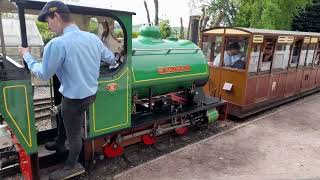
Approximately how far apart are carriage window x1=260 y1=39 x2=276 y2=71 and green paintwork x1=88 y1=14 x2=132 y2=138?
4303 mm

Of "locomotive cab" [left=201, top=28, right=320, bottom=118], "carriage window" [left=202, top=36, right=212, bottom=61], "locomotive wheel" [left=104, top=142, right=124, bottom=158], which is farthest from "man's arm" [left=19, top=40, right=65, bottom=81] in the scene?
"carriage window" [left=202, top=36, right=212, bottom=61]

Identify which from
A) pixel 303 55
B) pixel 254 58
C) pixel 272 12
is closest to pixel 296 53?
pixel 303 55

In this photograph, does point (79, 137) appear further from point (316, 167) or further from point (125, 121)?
point (316, 167)

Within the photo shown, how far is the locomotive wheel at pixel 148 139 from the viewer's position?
523cm

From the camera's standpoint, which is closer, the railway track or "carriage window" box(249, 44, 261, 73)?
the railway track

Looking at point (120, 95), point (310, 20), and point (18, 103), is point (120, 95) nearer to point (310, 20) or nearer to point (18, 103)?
point (18, 103)

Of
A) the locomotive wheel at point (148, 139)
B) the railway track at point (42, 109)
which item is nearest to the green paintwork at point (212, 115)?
the locomotive wheel at point (148, 139)

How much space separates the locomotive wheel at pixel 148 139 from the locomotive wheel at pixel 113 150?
504mm

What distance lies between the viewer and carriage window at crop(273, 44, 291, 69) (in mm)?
7918

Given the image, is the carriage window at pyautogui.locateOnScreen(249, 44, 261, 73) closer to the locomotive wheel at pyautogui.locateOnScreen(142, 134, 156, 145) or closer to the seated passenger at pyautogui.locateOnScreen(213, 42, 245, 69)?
the seated passenger at pyautogui.locateOnScreen(213, 42, 245, 69)

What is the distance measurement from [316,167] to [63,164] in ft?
13.3

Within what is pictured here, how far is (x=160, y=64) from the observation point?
514 centimetres

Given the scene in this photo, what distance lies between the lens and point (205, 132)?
253 inches

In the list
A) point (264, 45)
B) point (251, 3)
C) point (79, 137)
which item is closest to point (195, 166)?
point (79, 137)
